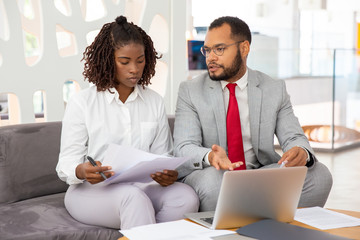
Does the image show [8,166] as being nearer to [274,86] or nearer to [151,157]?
[151,157]

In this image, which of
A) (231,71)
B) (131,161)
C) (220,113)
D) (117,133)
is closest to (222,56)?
(231,71)

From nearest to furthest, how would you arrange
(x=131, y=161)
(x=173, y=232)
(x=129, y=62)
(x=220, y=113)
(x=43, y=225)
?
(x=173, y=232)
(x=131, y=161)
(x=43, y=225)
(x=129, y=62)
(x=220, y=113)

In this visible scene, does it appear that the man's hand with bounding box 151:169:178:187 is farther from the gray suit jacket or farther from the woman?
the gray suit jacket

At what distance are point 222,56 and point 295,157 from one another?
0.60 metres

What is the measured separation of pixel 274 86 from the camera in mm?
2551

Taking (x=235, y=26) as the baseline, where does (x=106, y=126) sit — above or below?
below

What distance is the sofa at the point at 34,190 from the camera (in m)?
1.96

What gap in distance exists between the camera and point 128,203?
74.5 inches

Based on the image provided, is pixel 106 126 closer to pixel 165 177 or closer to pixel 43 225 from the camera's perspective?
pixel 165 177

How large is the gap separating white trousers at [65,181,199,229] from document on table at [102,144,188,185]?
7 cm

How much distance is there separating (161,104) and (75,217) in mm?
628

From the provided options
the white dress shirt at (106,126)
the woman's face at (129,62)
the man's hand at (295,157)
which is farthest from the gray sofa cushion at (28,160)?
the man's hand at (295,157)

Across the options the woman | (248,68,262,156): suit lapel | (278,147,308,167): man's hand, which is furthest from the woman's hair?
(278,147,308,167): man's hand

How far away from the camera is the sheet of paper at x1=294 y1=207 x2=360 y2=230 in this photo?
1631mm
